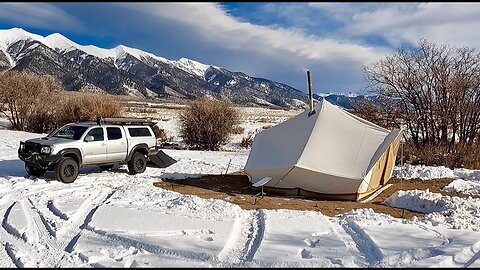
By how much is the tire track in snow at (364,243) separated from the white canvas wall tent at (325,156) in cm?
316

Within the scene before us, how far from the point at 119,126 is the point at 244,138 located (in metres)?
16.0

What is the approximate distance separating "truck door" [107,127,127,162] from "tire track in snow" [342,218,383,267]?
8990 millimetres

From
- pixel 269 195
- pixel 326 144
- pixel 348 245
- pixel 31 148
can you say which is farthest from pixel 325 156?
pixel 31 148

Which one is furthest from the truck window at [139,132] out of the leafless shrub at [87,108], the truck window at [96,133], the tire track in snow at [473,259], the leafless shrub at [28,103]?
the leafless shrub at [28,103]

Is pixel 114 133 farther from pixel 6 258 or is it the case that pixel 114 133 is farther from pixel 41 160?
pixel 6 258

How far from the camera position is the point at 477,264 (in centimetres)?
658

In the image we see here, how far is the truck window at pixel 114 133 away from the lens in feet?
49.8

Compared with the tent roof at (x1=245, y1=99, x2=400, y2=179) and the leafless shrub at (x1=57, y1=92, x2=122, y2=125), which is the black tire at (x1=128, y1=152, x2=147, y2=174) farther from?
the leafless shrub at (x1=57, y1=92, x2=122, y2=125)

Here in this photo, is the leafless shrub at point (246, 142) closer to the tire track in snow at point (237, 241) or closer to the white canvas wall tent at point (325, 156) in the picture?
the white canvas wall tent at point (325, 156)

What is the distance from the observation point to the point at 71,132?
14688 mm

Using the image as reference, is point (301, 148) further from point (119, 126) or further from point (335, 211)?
point (119, 126)

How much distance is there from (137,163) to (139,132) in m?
1.21

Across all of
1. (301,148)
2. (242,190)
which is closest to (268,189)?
(242,190)

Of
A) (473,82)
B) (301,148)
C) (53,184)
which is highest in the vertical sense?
(473,82)
